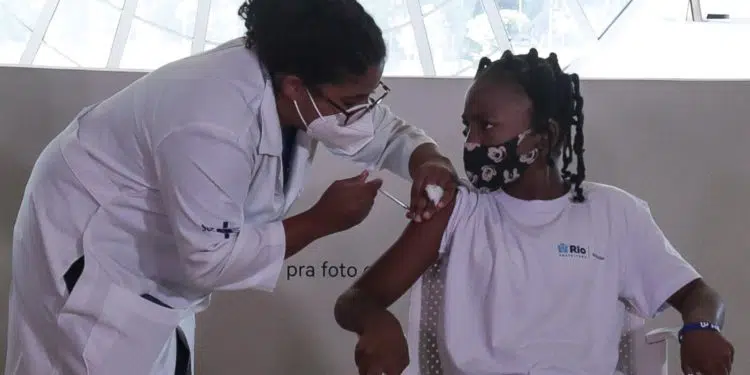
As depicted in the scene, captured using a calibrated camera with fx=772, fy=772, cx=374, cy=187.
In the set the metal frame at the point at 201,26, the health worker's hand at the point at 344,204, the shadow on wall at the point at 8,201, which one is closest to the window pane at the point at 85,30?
the metal frame at the point at 201,26

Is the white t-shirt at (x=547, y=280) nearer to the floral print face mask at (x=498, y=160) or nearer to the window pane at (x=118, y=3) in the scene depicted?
the floral print face mask at (x=498, y=160)

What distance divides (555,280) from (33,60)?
227 cm

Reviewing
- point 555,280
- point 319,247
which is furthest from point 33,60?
point 555,280

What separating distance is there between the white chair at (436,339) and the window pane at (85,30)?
201 cm

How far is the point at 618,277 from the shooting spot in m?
1.58

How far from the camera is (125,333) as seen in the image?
136cm

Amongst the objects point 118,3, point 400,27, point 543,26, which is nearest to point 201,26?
point 118,3

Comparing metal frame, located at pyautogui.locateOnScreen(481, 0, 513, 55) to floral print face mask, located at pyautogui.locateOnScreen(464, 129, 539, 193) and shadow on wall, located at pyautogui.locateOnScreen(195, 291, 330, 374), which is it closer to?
shadow on wall, located at pyautogui.locateOnScreen(195, 291, 330, 374)

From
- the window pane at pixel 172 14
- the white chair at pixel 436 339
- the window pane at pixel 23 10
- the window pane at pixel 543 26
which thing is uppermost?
the window pane at pixel 23 10

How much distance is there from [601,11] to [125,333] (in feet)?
7.77

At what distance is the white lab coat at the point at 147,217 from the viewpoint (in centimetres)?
122

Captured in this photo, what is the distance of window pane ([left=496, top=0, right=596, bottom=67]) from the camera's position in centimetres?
302

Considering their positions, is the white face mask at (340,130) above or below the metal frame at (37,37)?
below

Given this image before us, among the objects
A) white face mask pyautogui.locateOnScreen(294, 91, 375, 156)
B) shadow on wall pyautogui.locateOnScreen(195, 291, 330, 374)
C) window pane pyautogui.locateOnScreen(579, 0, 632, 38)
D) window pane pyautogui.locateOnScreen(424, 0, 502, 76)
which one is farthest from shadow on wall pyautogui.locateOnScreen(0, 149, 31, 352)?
window pane pyautogui.locateOnScreen(579, 0, 632, 38)
